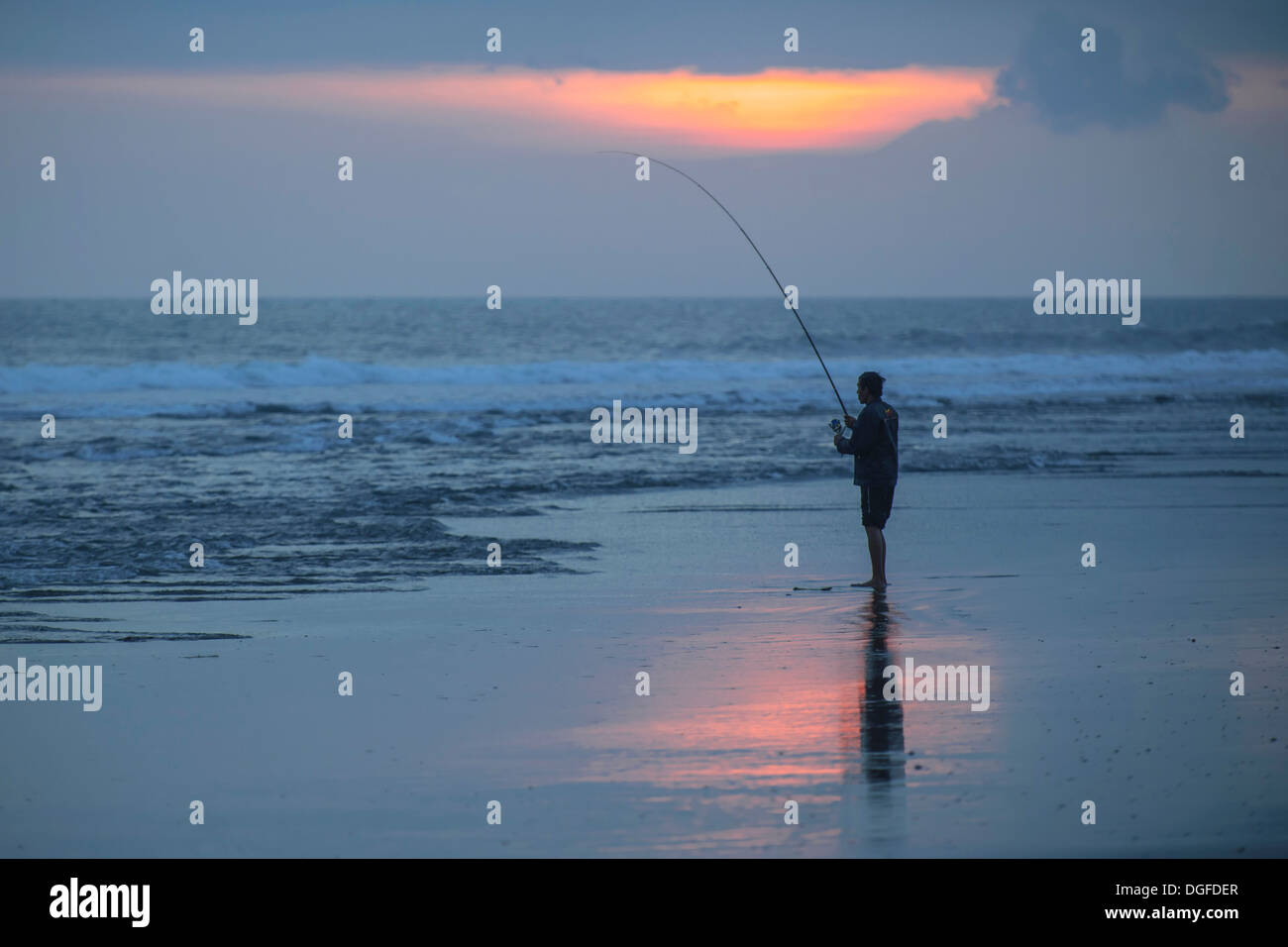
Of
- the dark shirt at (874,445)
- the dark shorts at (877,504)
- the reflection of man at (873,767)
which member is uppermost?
the dark shirt at (874,445)

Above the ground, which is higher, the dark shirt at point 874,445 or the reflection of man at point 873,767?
the dark shirt at point 874,445

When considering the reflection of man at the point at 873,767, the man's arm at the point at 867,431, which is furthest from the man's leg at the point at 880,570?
the reflection of man at the point at 873,767

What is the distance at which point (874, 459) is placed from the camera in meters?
9.52

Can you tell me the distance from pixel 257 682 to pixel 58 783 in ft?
4.88

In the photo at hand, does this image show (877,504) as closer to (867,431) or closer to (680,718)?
(867,431)

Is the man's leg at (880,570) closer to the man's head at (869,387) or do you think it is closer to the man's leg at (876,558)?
the man's leg at (876,558)

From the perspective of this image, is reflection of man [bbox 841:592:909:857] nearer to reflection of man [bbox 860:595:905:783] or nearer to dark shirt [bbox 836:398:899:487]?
reflection of man [bbox 860:595:905:783]

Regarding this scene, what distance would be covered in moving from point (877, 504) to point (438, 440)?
12607mm

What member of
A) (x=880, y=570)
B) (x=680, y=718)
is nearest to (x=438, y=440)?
(x=880, y=570)

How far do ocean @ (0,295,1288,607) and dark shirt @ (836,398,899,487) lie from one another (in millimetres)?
2501

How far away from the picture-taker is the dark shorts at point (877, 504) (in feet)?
30.9

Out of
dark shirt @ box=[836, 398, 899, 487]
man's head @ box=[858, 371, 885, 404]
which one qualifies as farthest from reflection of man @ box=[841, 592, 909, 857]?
man's head @ box=[858, 371, 885, 404]

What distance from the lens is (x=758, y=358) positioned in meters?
49.4
